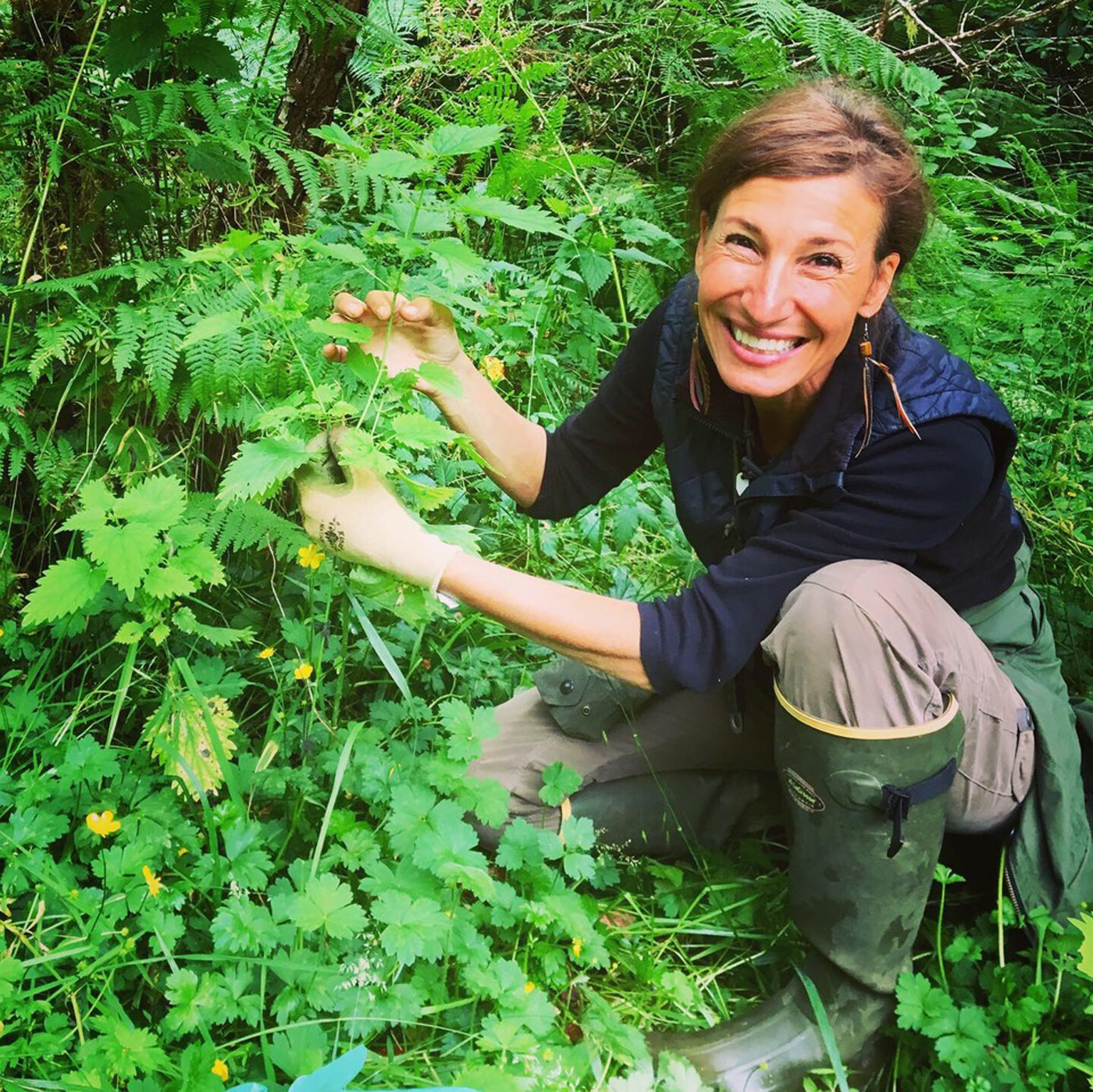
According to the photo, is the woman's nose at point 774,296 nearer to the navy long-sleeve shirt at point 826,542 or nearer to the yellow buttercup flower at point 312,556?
the navy long-sleeve shirt at point 826,542

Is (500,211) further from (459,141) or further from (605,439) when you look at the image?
(605,439)

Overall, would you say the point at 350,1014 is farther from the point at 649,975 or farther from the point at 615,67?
the point at 615,67

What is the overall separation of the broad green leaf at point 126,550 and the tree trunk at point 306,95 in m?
0.96

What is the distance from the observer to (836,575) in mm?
1729

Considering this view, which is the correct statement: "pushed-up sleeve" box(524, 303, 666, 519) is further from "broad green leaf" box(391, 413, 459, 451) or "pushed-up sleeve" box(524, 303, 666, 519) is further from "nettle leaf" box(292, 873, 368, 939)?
"nettle leaf" box(292, 873, 368, 939)

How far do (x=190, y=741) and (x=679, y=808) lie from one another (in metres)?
1.11

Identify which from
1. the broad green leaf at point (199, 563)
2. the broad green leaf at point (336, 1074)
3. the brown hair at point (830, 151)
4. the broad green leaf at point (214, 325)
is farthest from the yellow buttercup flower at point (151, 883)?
the brown hair at point (830, 151)

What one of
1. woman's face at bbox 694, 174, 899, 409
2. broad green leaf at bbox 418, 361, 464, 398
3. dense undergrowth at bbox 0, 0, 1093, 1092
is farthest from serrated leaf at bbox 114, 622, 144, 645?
woman's face at bbox 694, 174, 899, 409

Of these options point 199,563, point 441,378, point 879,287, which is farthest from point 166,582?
point 879,287

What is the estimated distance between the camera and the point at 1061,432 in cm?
348

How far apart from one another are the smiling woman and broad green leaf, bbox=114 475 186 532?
216 mm

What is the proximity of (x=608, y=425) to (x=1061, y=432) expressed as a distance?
207cm

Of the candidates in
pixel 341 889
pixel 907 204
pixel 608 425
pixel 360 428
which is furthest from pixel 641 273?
pixel 341 889

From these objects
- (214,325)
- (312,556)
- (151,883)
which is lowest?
(151,883)
